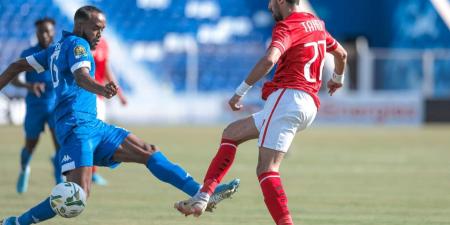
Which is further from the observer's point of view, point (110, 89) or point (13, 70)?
point (13, 70)

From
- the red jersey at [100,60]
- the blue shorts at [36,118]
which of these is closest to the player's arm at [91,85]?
the blue shorts at [36,118]

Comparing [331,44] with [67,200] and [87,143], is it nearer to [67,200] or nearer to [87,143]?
[87,143]

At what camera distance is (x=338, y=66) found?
9.77 meters

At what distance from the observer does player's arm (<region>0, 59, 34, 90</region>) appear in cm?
936

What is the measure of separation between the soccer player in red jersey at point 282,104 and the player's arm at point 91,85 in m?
0.99

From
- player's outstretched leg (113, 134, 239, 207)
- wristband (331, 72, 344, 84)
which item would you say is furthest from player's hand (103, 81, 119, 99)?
wristband (331, 72, 344, 84)

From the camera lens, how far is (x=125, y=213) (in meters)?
11.0

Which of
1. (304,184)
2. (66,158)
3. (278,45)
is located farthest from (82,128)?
(304,184)

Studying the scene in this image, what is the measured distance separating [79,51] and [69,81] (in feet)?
1.34

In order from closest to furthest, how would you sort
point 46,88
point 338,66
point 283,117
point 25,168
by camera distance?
point 283,117 < point 338,66 < point 25,168 < point 46,88

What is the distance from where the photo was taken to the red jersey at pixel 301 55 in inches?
340

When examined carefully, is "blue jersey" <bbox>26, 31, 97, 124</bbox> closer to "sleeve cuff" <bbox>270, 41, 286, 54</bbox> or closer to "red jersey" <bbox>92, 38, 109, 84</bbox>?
"sleeve cuff" <bbox>270, 41, 286, 54</bbox>

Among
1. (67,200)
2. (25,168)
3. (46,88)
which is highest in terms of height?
(46,88)

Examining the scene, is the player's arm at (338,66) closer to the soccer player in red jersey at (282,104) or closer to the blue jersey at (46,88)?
the soccer player in red jersey at (282,104)
